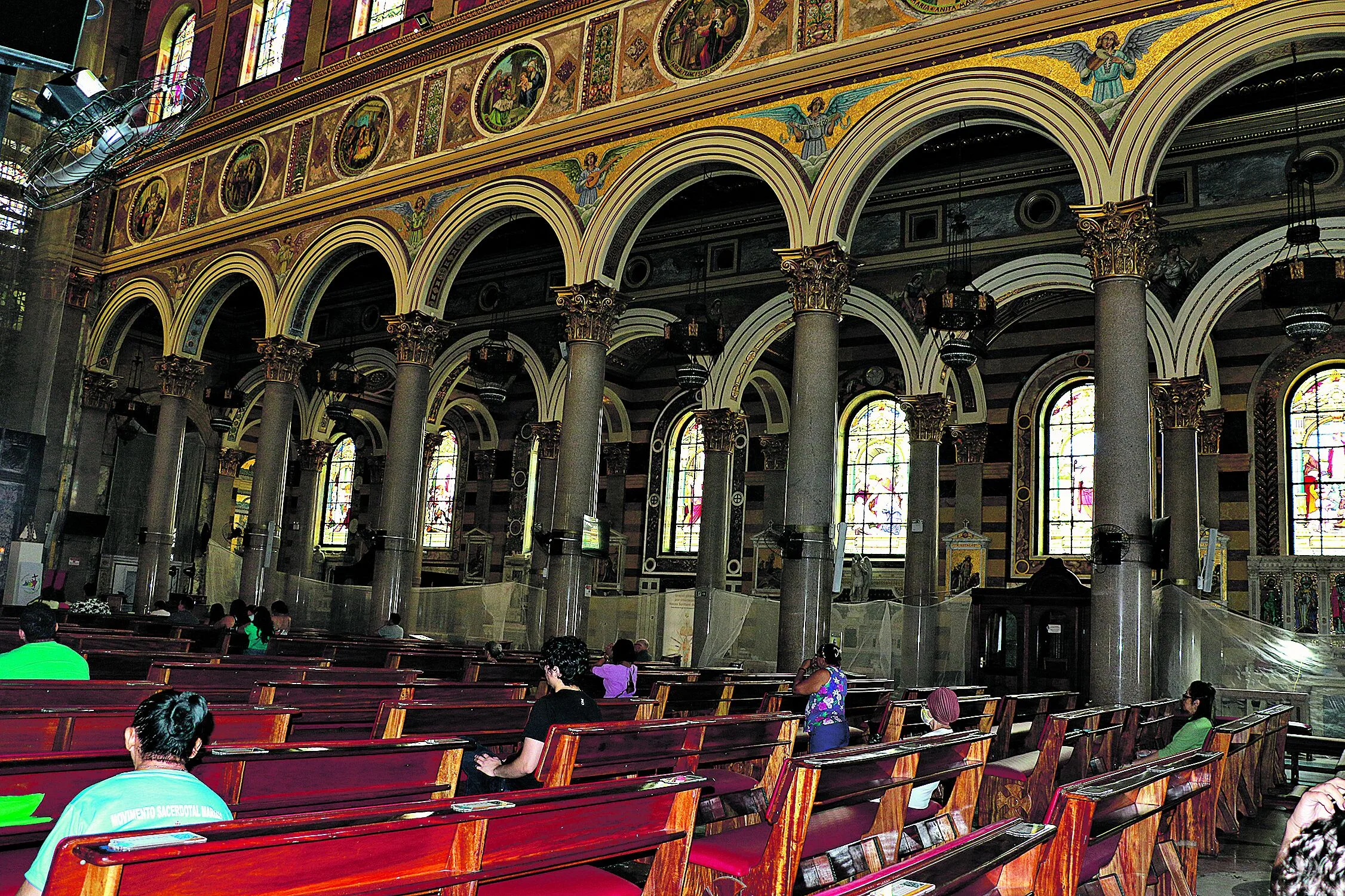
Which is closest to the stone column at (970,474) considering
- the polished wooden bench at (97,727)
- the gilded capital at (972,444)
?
the gilded capital at (972,444)

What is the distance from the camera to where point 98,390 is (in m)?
23.4

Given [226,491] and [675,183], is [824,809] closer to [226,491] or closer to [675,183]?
[675,183]

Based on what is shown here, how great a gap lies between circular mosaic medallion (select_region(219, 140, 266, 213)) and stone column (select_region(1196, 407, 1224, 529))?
1808cm

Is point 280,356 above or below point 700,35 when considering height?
below

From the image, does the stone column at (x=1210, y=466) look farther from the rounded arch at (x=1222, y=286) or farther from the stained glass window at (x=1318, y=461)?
the rounded arch at (x=1222, y=286)

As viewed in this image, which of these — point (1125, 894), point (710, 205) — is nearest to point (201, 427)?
point (710, 205)

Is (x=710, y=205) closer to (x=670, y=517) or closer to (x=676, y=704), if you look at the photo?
(x=670, y=517)

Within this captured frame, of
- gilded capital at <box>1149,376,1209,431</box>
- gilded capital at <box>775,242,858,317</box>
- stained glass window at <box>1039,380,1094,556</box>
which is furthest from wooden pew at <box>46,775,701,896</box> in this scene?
Result: stained glass window at <box>1039,380,1094,556</box>

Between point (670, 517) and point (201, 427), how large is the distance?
44.7ft

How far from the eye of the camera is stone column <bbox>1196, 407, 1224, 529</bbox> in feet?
57.5

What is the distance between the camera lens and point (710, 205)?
19.2 m

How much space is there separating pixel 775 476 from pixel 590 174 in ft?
31.4

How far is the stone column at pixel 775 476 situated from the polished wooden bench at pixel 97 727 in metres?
18.4

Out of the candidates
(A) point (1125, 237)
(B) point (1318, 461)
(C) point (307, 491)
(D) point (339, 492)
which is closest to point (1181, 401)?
(B) point (1318, 461)
